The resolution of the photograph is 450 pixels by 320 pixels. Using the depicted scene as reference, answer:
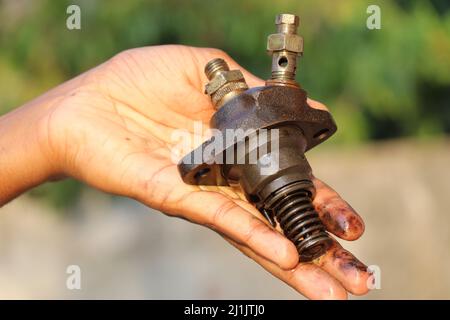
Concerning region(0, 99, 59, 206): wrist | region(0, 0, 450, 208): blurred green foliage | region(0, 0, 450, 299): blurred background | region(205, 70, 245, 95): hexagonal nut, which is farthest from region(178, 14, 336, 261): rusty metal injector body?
region(0, 0, 450, 208): blurred green foliage

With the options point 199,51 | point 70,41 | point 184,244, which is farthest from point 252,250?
point 70,41

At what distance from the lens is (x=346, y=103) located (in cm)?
484

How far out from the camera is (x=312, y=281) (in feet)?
7.02

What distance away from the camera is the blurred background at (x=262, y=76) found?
14.4 feet

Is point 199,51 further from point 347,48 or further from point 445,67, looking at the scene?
point 445,67

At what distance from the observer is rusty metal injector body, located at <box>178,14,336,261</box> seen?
219 centimetres

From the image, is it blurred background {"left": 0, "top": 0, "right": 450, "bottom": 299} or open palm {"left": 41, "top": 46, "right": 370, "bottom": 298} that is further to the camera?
blurred background {"left": 0, "top": 0, "right": 450, "bottom": 299}

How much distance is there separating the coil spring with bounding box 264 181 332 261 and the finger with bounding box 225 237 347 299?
4 centimetres

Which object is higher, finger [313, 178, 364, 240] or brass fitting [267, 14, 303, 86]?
brass fitting [267, 14, 303, 86]

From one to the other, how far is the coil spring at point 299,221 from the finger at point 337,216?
108mm

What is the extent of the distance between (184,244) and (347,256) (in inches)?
94.3

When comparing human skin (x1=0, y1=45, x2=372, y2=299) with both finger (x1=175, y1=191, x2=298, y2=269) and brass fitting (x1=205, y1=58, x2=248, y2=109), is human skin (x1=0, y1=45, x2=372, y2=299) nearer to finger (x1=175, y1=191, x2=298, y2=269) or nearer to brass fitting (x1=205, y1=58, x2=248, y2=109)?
finger (x1=175, y1=191, x2=298, y2=269)

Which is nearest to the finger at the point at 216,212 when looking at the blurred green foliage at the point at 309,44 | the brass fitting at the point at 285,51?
the brass fitting at the point at 285,51

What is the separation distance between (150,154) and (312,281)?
0.65 metres
